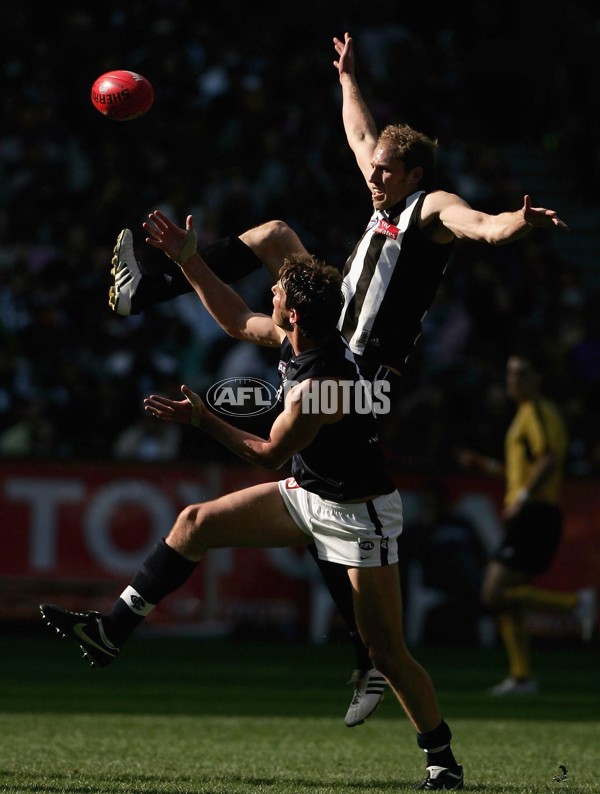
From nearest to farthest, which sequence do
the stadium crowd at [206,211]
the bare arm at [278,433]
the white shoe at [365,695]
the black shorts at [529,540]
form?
the bare arm at [278,433] → the white shoe at [365,695] → the black shorts at [529,540] → the stadium crowd at [206,211]

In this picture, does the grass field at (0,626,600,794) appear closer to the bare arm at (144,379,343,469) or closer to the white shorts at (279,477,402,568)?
the white shorts at (279,477,402,568)

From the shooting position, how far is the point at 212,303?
766cm

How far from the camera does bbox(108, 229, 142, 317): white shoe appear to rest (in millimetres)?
7641

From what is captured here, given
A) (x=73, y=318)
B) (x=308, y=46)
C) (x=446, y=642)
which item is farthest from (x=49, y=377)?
(x=308, y=46)

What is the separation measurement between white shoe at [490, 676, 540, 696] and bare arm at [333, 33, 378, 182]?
5.20m

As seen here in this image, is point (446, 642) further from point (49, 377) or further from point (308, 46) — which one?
point (308, 46)

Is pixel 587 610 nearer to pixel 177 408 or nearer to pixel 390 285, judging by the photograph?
pixel 390 285

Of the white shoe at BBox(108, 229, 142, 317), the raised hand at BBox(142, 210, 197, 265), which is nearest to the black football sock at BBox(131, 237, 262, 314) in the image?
the white shoe at BBox(108, 229, 142, 317)

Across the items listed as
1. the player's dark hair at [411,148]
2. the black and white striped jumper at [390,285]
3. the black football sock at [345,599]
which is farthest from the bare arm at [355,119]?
the black football sock at [345,599]

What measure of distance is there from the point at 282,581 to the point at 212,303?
7.26 m

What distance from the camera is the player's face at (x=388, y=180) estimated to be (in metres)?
7.15

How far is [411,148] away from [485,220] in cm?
80

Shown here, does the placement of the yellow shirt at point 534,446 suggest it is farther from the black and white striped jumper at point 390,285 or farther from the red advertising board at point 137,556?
the black and white striped jumper at point 390,285

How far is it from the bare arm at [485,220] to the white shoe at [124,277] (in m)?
1.55
